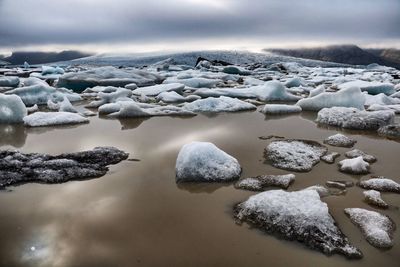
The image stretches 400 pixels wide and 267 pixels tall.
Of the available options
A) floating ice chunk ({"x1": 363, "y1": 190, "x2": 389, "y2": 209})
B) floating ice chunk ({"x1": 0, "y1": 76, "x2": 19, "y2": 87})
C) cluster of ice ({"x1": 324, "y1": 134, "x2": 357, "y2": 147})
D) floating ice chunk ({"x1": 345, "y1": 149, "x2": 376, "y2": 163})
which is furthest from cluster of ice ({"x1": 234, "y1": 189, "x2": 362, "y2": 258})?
floating ice chunk ({"x1": 0, "y1": 76, "x2": 19, "y2": 87})

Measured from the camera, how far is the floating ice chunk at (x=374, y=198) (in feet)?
7.19

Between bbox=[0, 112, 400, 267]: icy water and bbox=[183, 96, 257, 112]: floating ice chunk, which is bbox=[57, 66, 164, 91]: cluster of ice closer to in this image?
bbox=[183, 96, 257, 112]: floating ice chunk

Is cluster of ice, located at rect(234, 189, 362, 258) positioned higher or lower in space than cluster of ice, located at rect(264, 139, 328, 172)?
higher

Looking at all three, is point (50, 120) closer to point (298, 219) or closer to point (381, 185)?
point (298, 219)

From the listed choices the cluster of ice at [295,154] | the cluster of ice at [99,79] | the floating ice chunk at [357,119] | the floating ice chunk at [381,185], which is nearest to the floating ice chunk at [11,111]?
the cluster of ice at [295,154]

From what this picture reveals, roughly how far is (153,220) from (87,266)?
0.51m

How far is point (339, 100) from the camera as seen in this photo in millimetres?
6148

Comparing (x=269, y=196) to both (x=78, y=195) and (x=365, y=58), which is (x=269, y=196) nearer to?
(x=78, y=195)

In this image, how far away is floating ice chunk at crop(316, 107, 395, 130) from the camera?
4488mm

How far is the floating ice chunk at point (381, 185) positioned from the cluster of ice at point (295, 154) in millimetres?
456

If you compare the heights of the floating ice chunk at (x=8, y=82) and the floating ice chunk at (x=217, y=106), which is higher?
the floating ice chunk at (x=217, y=106)

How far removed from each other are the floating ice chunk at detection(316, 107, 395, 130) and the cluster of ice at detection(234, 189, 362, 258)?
2.76 metres

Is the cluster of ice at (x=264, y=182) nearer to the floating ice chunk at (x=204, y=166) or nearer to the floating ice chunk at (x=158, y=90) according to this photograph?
the floating ice chunk at (x=204, y=166)

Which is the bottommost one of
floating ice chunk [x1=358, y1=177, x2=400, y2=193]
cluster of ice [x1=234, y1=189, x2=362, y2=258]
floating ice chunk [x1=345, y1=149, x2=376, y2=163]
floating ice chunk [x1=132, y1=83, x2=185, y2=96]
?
floating ice chunk [x1=132, y1=83, x2=185, y2=96]
